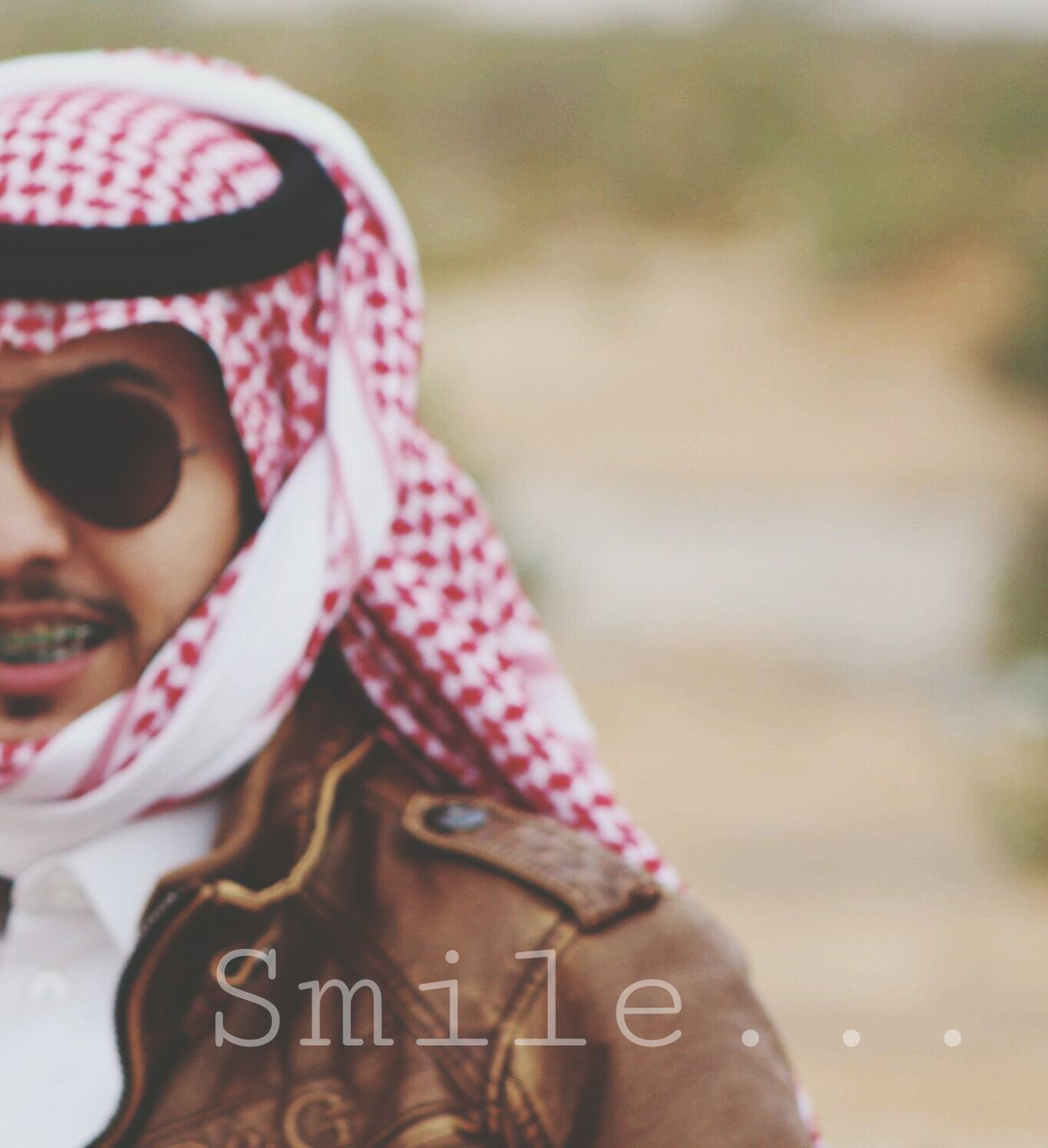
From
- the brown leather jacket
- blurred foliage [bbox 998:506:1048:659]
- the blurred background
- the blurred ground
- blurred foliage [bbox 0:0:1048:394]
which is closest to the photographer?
the brown leather jacket

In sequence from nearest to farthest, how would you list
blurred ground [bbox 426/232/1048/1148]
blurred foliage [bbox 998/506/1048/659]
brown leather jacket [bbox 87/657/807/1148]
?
brown leather jacket [bbox 87/657/807/1148]
blurred ground [bbox 426/232/1048/1148]
blurred foliage [bbox 998/506/1048/659]

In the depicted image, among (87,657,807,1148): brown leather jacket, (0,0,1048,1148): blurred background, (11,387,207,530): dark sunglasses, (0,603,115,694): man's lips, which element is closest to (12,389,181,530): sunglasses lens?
(11,387,207,530): dark sunglasses

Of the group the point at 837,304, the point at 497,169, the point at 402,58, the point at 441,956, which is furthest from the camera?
the point at 402,58

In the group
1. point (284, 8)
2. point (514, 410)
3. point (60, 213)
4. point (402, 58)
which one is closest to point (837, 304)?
point (514, 410)

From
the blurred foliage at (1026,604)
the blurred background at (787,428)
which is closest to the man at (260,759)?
the blurred background at (787,428)

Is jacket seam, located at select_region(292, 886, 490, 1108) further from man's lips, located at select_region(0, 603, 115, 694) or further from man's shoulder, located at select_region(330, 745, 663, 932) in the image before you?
man's lips, located at select_region(0, 603, 115, 694)

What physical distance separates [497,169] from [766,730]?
12.2 meters

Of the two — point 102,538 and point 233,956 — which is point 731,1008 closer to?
point 233,956

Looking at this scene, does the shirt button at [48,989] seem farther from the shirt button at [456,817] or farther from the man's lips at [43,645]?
the shirt button at [456,817]

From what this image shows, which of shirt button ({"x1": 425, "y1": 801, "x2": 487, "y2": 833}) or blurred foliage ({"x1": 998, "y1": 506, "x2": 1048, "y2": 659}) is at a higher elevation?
shirt button ({"x1": 425, "y1": 801, "x2": 487, "y2": 833})

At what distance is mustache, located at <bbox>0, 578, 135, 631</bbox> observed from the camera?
5.71ft

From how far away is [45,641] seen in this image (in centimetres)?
177

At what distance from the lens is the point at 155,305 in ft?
5.70

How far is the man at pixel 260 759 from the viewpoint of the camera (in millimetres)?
1655
